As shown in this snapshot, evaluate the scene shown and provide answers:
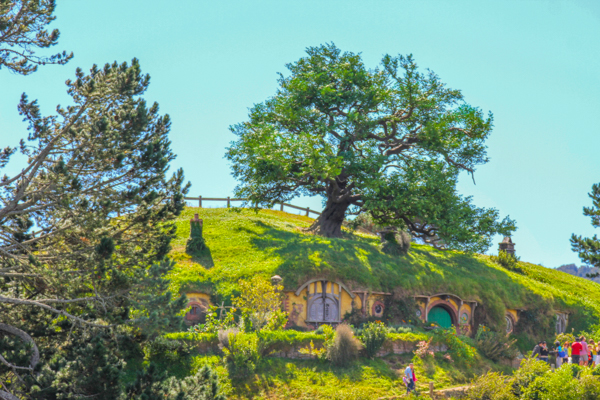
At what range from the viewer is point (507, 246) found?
40625 millimetres

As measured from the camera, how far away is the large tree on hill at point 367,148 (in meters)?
34.8

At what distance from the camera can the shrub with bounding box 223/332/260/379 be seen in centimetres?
2112

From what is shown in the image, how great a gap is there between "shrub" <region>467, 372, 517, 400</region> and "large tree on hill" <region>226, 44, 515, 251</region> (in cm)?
1425

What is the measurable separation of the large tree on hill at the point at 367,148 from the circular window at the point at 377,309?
6728 millimetres

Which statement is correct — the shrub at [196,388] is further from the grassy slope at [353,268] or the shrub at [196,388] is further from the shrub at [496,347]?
the shrub at [496,347]

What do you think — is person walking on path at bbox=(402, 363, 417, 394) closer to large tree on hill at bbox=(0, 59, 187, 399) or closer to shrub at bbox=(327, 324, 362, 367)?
shrub at bbox=(327, 324, 362, 367)

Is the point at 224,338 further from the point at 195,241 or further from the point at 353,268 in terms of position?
the point at 195,241

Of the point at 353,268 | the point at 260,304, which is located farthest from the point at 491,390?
the point at 353,268

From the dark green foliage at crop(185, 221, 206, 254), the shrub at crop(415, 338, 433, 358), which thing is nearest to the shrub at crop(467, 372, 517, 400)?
Result: the shrub at crop(415, 338, 433, 358)

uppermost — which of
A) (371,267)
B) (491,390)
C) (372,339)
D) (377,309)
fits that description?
(371,267)

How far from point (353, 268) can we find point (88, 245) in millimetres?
16629

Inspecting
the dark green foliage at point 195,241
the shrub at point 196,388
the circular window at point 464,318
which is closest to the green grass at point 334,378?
the shrub at point 196,388

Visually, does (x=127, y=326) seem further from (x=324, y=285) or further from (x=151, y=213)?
(x=324, y=285)

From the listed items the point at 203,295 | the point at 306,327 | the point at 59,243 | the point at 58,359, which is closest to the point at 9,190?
the point at 59,243
